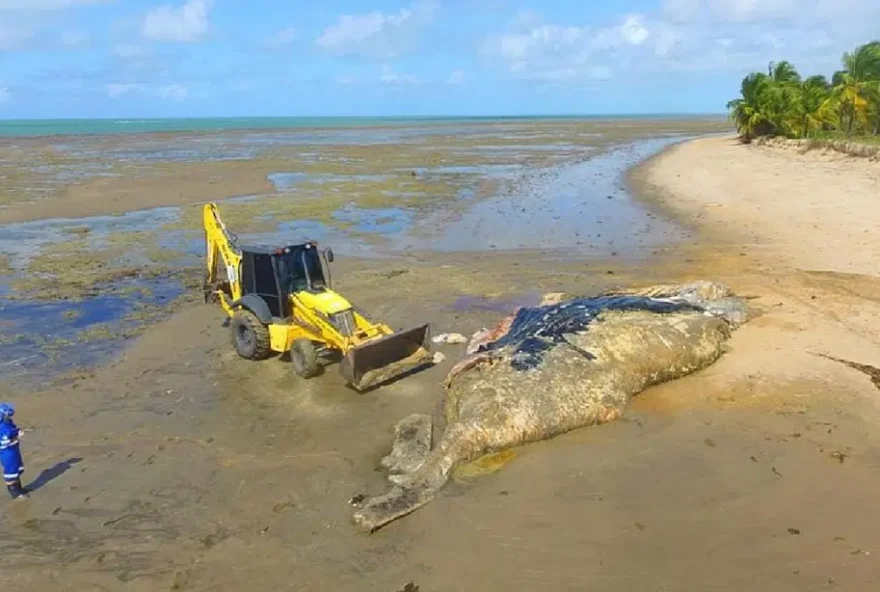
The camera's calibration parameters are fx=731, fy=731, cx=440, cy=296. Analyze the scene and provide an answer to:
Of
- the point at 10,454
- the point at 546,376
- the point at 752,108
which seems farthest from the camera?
the point at 752,108

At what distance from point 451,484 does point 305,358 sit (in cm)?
386

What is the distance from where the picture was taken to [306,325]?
1103 centimetres

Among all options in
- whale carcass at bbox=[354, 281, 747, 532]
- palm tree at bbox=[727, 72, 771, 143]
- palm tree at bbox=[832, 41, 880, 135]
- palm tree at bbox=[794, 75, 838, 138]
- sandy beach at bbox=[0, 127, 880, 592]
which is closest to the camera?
sandy beach at bbox=[0, 127, 880, 592]

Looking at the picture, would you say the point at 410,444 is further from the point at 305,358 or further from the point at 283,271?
the point at 283,271

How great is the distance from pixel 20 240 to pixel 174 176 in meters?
17.4

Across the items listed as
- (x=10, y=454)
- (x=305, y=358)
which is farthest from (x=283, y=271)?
(x=10, y=454)

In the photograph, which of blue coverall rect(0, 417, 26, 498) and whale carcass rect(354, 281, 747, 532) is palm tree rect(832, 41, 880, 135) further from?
blue coverall rect(0, 417, 26, 498)

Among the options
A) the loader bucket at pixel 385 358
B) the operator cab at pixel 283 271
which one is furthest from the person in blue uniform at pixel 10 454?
the operator cab at pixel 283 271

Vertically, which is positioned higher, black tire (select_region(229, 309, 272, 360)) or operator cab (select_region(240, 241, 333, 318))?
operator cab (select_region(240, 241, 333, 318))

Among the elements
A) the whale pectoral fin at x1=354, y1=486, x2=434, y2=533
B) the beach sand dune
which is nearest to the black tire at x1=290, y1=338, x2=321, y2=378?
the whale pectoral fin at x1=354, y1=486, x2=434, y2=533

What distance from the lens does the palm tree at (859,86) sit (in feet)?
136

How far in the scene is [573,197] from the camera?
1152 inches

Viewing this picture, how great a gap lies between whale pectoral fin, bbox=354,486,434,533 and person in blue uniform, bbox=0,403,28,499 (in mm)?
3622

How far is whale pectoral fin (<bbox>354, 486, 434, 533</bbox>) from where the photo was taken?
685cm
